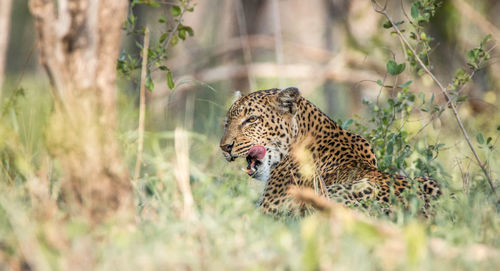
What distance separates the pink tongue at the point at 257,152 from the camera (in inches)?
228

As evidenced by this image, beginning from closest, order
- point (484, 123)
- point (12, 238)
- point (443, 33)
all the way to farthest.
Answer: point (12, 238)
point (484, 123)
point (443, 33)

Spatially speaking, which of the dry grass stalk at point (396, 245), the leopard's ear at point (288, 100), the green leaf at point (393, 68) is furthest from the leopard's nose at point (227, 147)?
the dry grass stalk at point (396, 245)

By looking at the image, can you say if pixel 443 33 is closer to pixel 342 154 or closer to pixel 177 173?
pixel 342 154

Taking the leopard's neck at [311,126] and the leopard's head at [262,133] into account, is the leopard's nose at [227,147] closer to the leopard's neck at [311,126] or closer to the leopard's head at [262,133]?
the leopard's head at [262,133]

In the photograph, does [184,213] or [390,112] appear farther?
[390,112]

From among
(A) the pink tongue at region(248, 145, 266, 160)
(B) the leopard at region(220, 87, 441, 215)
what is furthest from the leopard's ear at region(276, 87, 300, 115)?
(A) the pink tongue at region(248, 145, 266, 160)

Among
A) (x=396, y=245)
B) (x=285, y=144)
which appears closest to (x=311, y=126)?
(x=285, y=144)

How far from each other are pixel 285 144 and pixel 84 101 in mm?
2567

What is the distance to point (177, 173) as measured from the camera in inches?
141

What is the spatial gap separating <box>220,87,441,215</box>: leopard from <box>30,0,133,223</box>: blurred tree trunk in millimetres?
1965

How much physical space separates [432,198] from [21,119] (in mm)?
3201

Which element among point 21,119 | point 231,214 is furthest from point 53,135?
point 21,119

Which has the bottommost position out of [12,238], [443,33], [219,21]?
[12,238]

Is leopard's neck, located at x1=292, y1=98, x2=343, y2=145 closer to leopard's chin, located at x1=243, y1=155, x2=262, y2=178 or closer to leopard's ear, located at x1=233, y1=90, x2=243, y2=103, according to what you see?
leopard's chin, located at x1=243, y1=155, x2=262, y2=178
